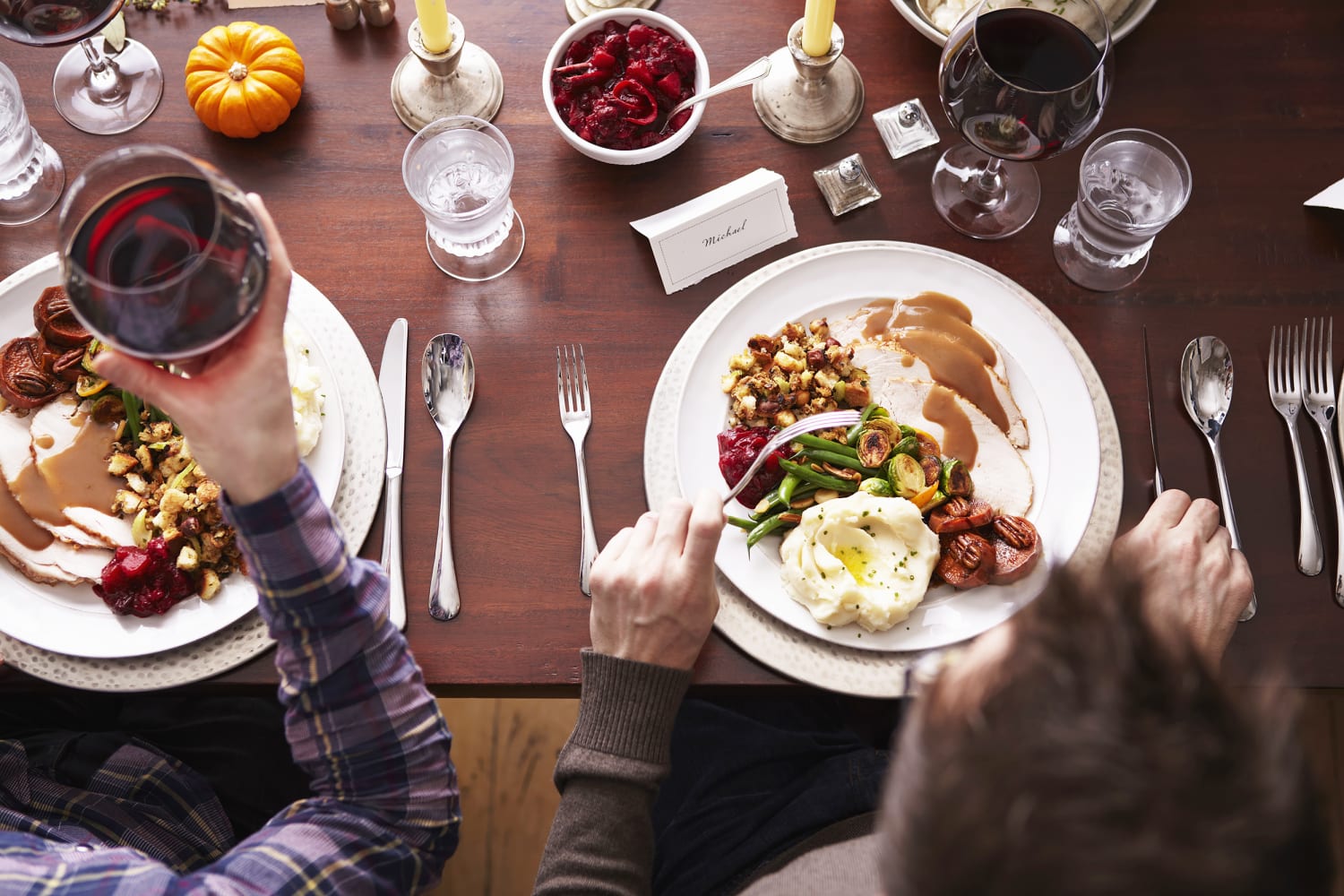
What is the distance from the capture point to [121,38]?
1.92 m

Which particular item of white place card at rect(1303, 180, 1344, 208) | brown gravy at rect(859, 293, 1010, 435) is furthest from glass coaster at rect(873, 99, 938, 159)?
white place card at rect(1303, 180, 1344, 208)

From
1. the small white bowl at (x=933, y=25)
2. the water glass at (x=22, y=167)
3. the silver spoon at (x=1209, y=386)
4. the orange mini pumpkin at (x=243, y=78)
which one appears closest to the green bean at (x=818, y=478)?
the silver spoon at (x=1209, y=386)

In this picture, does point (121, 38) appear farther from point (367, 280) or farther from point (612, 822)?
point (612, 822)

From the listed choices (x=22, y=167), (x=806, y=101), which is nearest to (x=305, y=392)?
(x=22, y=167)

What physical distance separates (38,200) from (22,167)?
0.07 meters

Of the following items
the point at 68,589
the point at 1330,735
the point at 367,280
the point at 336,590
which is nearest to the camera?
the point at 336,590

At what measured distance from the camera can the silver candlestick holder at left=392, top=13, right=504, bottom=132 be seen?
6.20 feet

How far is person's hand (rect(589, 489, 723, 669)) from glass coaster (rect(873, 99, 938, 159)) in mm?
891

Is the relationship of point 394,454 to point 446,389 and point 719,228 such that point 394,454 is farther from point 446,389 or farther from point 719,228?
point 719,228

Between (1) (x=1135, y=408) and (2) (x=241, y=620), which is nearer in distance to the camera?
(2) (x=241, y=620)

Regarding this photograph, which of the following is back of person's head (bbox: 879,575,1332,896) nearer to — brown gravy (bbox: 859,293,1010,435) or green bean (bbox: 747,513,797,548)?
green bean (bbox: 747,513,797,548)

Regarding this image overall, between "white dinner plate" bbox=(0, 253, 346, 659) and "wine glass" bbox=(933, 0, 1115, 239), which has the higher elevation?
"wine glass" bbox=(933, 0, 1115, 239)

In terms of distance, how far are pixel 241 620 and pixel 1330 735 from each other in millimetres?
2928

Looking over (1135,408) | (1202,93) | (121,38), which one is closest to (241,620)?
(121,38)
